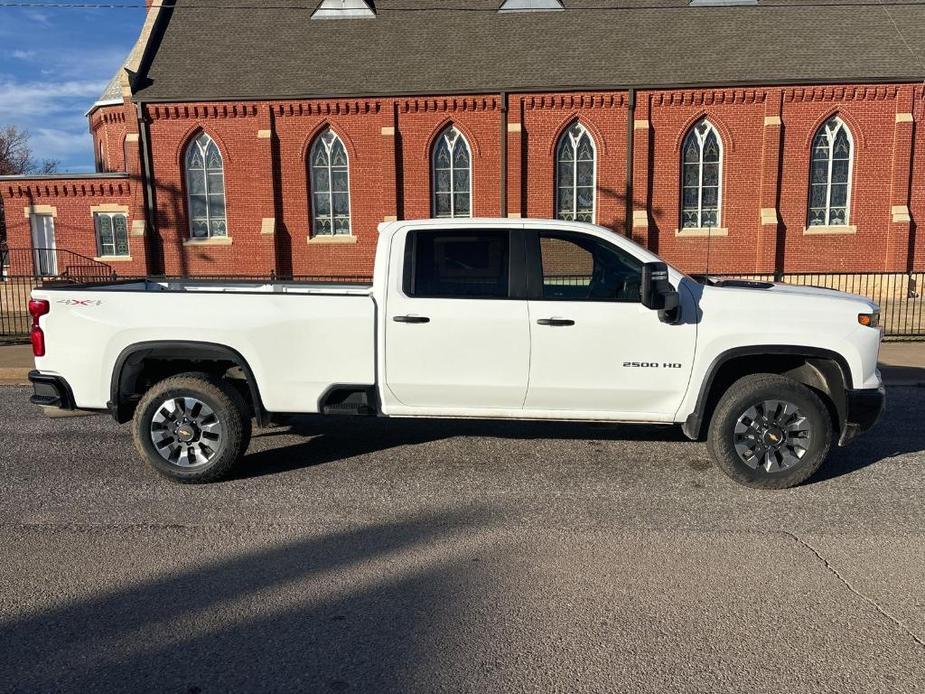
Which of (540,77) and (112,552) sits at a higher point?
(540,77)

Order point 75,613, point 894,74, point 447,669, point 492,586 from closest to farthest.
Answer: point 447,669, point 75,613, point 492,586, point 894,74

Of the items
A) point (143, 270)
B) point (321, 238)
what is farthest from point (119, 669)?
point (143, 270)

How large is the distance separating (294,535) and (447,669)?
1744 millimetres

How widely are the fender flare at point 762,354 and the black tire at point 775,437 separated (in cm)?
13

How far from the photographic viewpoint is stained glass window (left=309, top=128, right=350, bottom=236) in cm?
2238

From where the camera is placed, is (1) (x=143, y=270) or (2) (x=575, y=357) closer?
(2) (x=575, y=357)

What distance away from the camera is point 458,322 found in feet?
16.7

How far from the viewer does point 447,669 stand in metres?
2.84

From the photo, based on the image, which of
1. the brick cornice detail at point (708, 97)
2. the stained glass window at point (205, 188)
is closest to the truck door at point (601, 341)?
the brick cornice detail at point (708, 97)

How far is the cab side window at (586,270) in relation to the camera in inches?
202

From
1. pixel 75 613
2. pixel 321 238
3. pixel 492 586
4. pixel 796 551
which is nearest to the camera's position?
pixel 75 613

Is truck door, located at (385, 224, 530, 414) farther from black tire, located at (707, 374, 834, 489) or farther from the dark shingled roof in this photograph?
the dark shingled roof

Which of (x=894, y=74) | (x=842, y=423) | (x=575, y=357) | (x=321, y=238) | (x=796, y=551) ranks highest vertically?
(x=894, y=74)

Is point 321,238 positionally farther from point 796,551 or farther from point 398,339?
point 796,551
